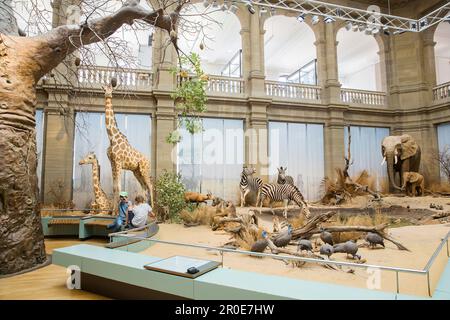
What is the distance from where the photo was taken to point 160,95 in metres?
9.95

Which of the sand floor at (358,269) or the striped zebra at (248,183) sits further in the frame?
the striped zebra at (248,183)

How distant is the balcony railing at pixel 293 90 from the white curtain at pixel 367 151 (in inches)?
84.7

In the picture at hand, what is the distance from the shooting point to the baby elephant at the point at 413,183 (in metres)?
10.1

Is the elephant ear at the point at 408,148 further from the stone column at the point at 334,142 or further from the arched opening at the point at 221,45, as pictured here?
the arched opening at the point at 221,45

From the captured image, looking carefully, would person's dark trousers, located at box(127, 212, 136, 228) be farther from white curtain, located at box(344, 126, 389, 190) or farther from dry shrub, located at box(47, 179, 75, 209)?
white curtain, located at box(344, 126, 389, 190)

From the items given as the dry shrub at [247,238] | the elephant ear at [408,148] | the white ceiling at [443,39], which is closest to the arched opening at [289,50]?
the elephant ear at [408,148]

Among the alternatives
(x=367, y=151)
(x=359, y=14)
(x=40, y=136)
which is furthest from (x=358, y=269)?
(x=367, y=151)

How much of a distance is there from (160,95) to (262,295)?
9.11 meters

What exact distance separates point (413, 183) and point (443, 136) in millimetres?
3996

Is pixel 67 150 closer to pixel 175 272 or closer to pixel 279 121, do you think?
pixel 279 121

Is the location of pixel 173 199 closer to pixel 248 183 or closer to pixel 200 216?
pixel 200 216

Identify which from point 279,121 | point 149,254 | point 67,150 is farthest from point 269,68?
point 149,254

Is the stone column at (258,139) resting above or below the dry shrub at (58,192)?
above

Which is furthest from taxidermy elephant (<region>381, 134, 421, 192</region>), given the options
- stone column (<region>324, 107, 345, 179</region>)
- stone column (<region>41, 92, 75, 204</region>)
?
stone column (<region>41, 92, 75, 204</region>)
